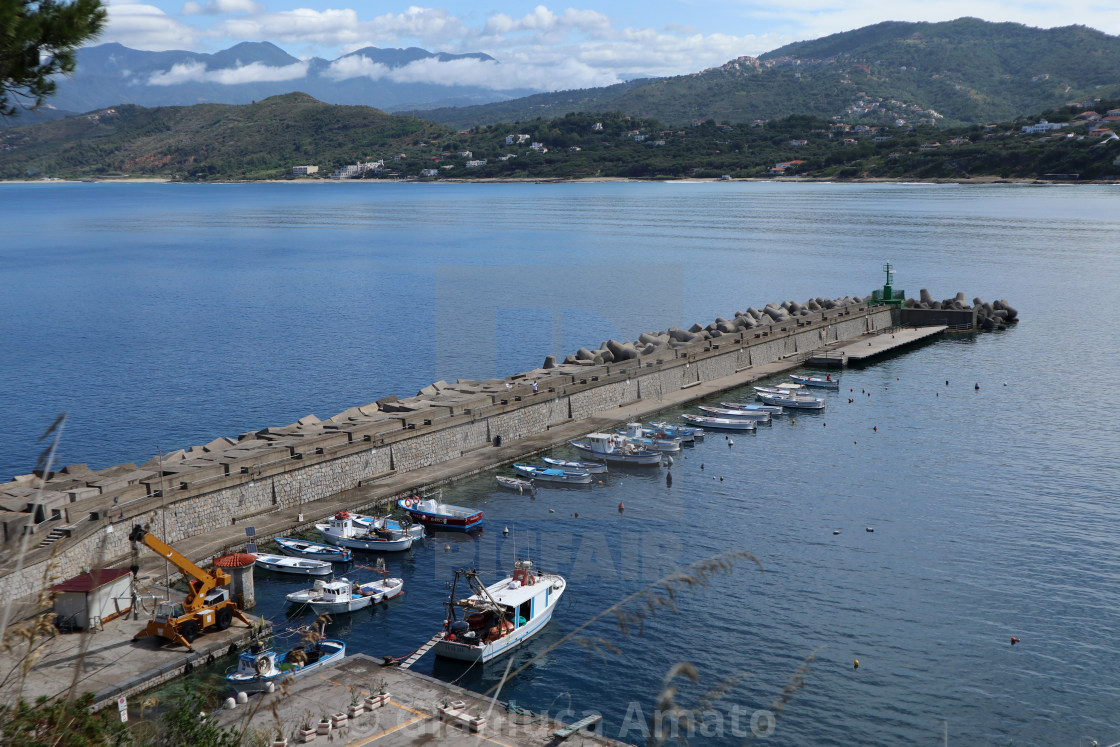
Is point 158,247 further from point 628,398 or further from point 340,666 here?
point 340,666

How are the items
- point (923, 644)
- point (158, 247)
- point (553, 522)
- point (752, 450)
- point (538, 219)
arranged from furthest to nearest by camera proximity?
point (538, 219) → point (158, 247) → point (752, 450) → point (553, 522) → point (923, 644)

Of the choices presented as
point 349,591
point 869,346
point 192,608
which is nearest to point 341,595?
point 349,591

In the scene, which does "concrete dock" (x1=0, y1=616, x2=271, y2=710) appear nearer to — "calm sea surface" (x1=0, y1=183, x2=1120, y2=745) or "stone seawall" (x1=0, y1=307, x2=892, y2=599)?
"stone seawall" (x1=0, y1=307, x2=892, y2=599)

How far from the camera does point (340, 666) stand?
75.2ft

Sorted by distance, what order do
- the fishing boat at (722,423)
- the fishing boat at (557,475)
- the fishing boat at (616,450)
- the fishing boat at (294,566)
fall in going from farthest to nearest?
the fishing boat at (722,423)
the fishing boat at (616,450)
the fishing boat at (557,475)
the fishing boat at (294,566)

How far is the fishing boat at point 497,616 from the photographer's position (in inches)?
993

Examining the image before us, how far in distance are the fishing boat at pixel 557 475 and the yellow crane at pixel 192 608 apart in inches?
635

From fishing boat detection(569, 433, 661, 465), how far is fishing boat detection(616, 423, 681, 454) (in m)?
0.50

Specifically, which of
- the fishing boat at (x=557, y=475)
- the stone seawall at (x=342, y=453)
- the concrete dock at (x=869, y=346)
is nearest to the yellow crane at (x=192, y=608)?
the stone seawall at (x=342, y=453)

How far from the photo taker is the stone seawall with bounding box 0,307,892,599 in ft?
95.9

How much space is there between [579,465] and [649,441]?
193 inches

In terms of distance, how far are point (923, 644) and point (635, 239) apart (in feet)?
402

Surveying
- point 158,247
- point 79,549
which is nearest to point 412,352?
point 79,549

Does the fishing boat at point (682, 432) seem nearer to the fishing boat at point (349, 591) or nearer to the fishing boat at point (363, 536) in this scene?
the fishing boat at point (363, 536)
